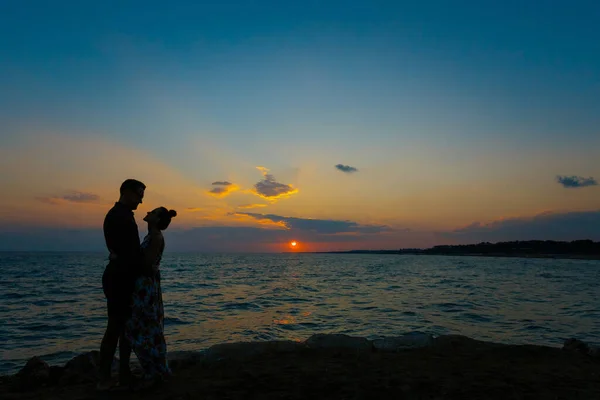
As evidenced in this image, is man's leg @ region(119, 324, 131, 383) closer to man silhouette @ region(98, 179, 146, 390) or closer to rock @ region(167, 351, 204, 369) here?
man silhouette @ region(98, 179, 146, 390)

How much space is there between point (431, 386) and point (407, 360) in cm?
142

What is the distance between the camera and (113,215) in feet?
15.7

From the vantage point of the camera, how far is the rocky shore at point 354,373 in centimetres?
472

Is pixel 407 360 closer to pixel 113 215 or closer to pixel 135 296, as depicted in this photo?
pixel 135 296

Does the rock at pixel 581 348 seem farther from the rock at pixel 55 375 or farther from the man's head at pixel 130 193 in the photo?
the rock at pixel 55 375

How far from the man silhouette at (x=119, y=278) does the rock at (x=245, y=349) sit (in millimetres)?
1761

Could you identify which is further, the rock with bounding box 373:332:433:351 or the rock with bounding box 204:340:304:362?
the rock with bounding box 373:332:433:351

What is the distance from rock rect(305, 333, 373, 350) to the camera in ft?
23.6

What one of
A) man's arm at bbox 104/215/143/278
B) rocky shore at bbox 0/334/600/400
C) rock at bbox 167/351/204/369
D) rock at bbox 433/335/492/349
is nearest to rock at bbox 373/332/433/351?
rocky shore at bbox 0/334/600/400

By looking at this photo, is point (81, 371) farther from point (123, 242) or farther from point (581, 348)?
point (581, 348)

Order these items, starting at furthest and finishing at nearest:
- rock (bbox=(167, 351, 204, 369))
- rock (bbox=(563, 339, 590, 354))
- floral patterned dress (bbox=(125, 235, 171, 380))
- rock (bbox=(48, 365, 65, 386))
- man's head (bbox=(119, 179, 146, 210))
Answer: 1. rock (bbox=(563, 339, 590, 354))
2. rock (bbox=(167, 351, 204, 369))
3. rock (bbox=(48, 365, 65, 386))
4. man's head (bbox=(119, 179, 146, 210))
5. floral patterned dress (bbox=(125, 235, 171, 380))

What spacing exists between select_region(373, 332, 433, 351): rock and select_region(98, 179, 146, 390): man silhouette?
4304 mm

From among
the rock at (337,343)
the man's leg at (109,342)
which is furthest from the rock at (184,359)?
the rock at (337,343)

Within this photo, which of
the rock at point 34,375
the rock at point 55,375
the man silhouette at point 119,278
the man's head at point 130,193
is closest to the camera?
the man silhouette at point 119,278
